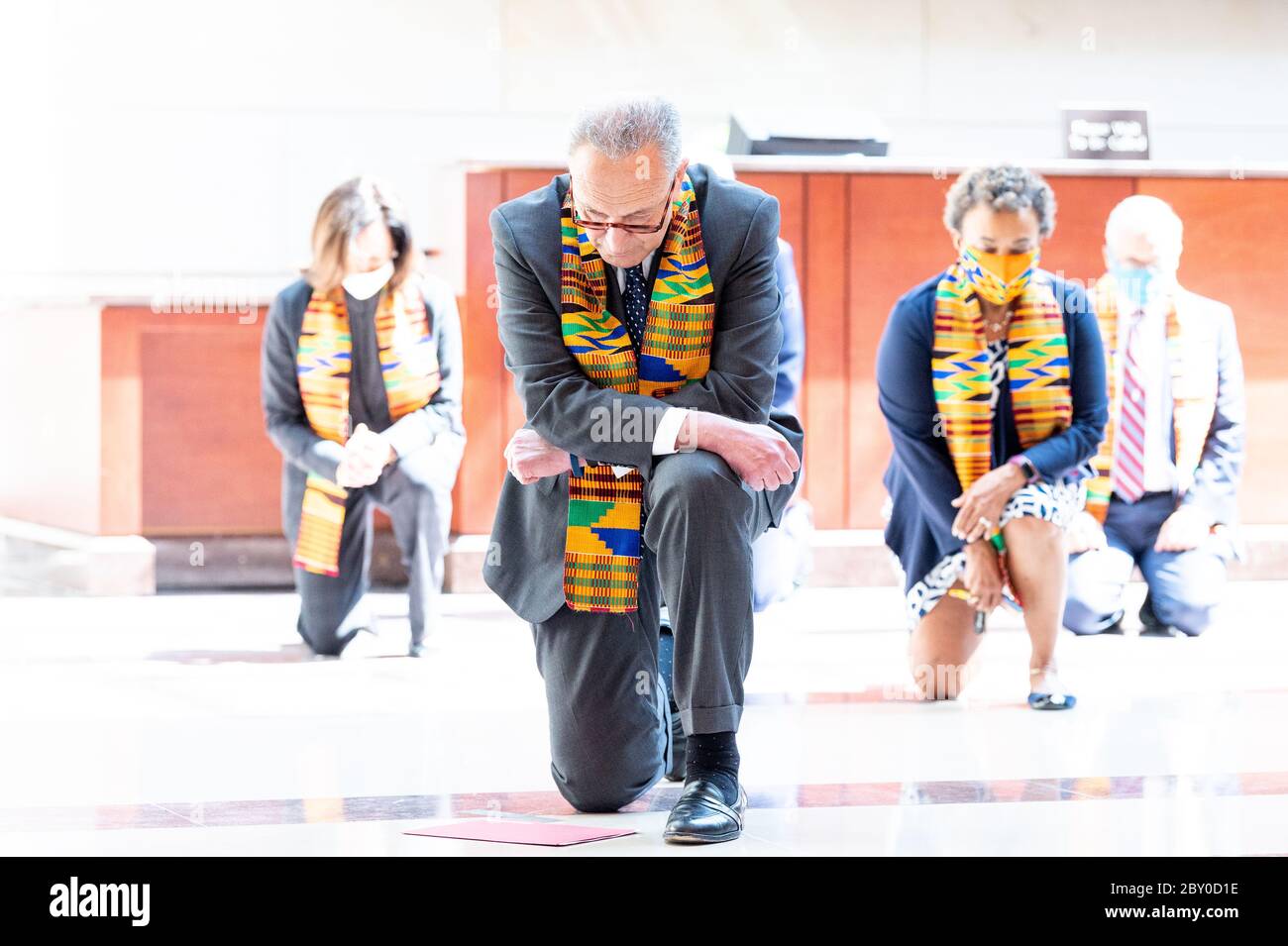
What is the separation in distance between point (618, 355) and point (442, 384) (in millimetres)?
2141

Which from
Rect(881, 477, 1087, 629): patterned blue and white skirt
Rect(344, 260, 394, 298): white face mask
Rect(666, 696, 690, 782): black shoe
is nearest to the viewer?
Rect(666, 696, 690, 782): black shoe

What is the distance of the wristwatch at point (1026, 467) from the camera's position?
11.2 feet

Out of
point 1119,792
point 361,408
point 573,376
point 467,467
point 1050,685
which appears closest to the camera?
point 573,376

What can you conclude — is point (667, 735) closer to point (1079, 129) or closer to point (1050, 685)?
point (1050, 685)

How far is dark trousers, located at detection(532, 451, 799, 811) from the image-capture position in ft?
7.22

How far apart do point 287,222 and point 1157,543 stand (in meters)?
3.53

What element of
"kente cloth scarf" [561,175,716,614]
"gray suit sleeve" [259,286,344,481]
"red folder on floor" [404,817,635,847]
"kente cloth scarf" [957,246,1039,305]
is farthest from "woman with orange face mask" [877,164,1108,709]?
"gray suit sleeve" [259,286,344,481]

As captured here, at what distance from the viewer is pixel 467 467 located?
215 inches

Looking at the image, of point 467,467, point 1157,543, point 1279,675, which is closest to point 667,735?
point 1279,675

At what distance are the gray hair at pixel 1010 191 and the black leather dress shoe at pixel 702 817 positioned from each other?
1.74m

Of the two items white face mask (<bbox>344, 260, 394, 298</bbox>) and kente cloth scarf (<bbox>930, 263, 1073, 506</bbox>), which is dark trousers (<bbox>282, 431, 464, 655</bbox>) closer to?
white face mask (<bbox>344, 260, 394, 298</bbox>)

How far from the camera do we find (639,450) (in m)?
2.27

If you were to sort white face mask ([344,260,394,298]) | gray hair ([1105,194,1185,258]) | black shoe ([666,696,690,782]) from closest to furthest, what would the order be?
black shoe ([666,696,690,782]) → white face mask ([344,260,394,298]) → gray hair ([1105,194,1185,258])

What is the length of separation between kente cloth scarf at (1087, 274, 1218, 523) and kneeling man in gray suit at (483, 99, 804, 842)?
8.12 feet
